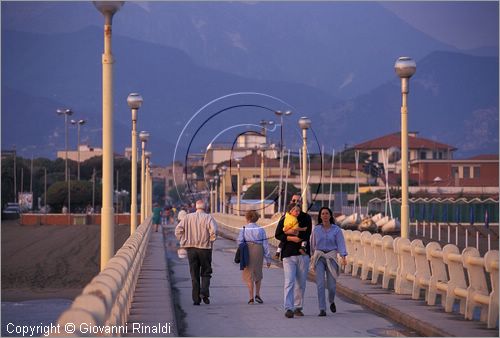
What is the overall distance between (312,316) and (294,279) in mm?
764

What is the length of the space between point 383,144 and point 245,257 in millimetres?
139739

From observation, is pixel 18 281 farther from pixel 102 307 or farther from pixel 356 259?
pixel 102 307

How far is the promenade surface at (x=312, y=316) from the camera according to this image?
14.8m

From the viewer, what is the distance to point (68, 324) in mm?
7129

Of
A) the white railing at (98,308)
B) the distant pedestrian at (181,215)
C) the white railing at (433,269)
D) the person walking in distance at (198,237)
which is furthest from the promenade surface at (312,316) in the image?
the white railing at (98,308)

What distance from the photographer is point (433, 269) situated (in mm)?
17188

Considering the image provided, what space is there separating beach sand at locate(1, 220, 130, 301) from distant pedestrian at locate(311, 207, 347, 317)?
11.4 meters

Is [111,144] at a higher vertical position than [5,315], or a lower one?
higher

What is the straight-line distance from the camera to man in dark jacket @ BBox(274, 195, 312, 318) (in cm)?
1655

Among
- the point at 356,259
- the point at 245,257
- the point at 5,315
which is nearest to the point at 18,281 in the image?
the point at 5,315

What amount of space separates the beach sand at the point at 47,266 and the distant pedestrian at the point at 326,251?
11373 millimetres

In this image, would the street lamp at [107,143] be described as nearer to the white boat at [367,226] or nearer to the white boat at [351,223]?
the white boat at [367,226]

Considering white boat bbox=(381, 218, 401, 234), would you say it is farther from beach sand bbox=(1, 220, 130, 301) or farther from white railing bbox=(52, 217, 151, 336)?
white railing bbox=(52, 217, 151, 336)

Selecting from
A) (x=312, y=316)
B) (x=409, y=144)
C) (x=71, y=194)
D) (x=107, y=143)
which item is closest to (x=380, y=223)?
(x=312, y=316)
